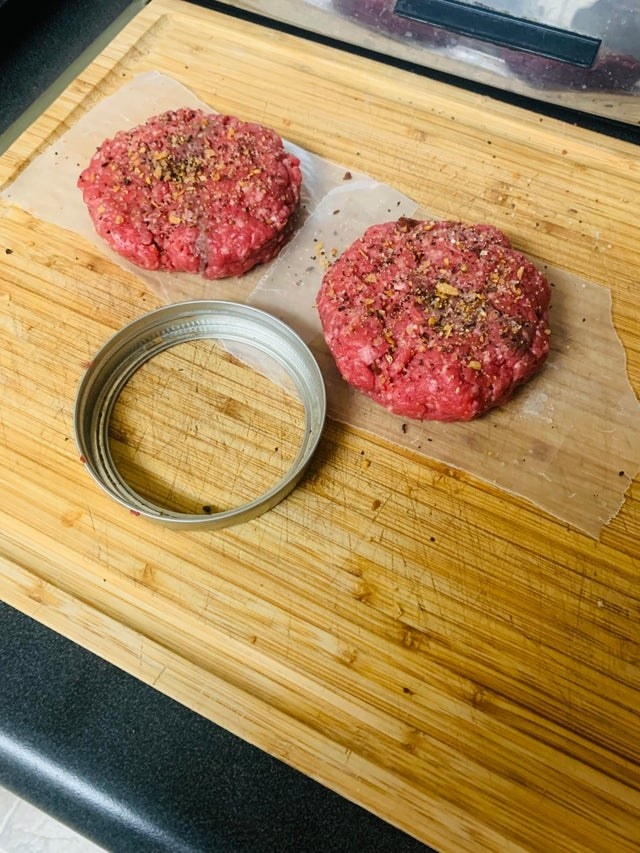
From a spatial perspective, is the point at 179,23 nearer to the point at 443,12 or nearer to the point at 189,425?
the point at 443,12

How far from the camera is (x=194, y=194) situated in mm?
2264

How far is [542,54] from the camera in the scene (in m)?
2.57

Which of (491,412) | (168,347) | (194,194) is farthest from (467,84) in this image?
(168,347)

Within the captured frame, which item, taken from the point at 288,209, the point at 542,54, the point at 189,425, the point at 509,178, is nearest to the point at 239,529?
the point at 189,425

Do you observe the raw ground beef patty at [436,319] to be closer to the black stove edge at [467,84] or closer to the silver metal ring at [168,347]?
the silver metal ring at [168,347]

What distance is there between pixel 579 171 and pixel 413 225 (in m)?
0.74

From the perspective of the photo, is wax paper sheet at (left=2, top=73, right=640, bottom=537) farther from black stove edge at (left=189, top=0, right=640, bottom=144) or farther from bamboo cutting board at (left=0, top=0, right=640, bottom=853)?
black stove edge at (left=189, top=0, right=640, bottom=144)

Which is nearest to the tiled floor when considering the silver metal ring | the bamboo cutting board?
the bamboo cutting board

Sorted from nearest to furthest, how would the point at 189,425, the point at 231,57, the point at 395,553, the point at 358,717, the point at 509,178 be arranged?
the point at 358,717
the point at 395,553
the point at 189,425
the point at 509,178
the point at 231,57

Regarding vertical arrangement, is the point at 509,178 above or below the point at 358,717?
above

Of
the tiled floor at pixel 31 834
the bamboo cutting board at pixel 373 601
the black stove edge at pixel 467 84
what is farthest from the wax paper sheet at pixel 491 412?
the tiled floor at pixel 31 834

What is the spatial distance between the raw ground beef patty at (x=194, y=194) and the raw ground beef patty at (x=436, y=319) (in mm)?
303

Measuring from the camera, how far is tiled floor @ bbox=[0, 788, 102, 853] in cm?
262

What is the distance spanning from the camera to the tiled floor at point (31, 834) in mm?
2621
